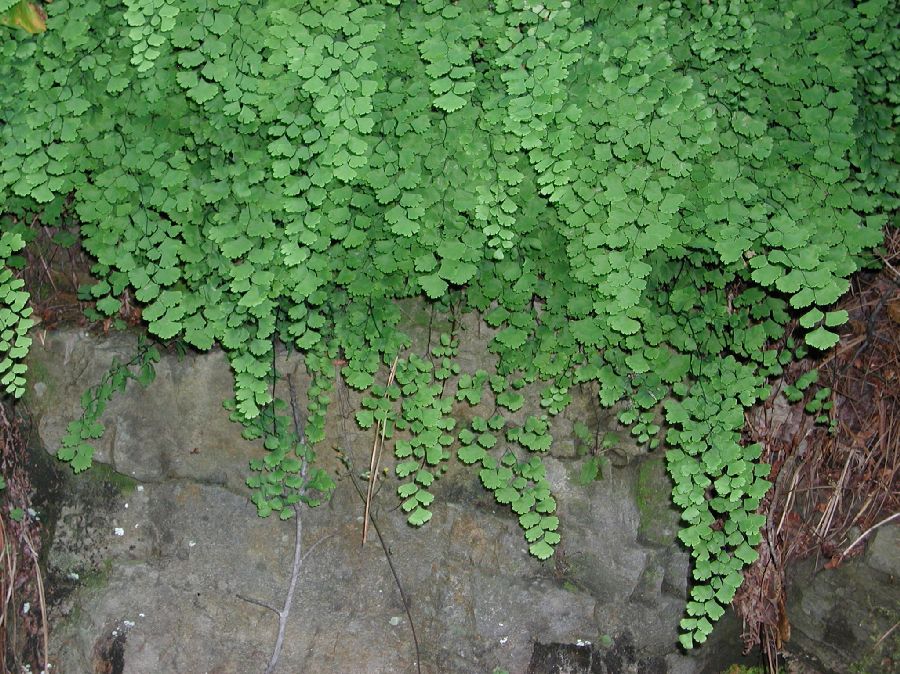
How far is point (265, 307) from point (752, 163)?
1500mm

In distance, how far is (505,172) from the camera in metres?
2.34

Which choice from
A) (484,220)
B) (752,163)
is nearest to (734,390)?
(752,163)

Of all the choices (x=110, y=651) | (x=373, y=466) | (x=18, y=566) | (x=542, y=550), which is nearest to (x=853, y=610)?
(x=542, y=550)

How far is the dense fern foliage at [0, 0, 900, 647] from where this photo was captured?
229cm

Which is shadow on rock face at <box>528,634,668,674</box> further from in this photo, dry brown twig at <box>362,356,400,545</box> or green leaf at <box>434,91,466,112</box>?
green leaf at <box>434,91,466,112</box>

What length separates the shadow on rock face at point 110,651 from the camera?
2980 millimetres

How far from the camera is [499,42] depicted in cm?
229

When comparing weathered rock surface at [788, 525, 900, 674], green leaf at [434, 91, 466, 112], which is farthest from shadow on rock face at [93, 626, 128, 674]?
weathered rock surface at [788, 525, 900, 674]

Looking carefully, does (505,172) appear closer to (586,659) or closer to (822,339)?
(822,339)

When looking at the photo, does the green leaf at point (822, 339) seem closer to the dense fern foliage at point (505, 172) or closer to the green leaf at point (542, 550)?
the dense fern foliage at point (505, 172)

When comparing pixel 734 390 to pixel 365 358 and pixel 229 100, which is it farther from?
pixel 229 100

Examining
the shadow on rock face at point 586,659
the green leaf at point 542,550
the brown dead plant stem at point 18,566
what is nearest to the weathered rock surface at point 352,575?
the shadow on rock face at point 586,659

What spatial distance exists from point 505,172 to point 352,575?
5.15 ft

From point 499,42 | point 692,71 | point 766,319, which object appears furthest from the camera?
point 766,319
